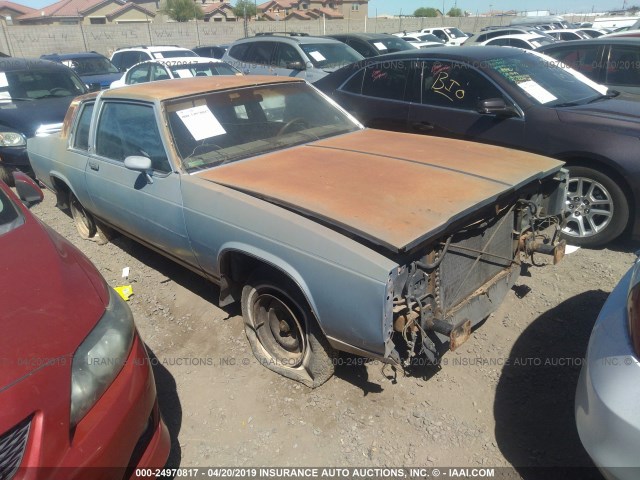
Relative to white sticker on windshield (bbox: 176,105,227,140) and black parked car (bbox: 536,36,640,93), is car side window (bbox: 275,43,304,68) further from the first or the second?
white sticker on windshield (bbox: 176,105,227,140)

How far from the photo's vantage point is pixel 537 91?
184 inches

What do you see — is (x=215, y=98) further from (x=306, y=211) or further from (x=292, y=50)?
(x=292, y=50)

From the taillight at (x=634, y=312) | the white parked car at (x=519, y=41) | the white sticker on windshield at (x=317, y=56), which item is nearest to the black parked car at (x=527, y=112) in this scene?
the taillight at (x=634, y=312)

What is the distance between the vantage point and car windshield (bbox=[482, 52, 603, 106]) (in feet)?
15.3

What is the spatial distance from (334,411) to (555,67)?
4.58 meters

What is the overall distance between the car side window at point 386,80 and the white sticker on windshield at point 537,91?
1.29 meters

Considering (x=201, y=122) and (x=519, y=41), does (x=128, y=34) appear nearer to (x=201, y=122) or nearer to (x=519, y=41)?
(x=519, y=41)

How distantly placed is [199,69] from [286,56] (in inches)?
71.0

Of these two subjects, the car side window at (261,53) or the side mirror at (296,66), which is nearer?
the side mirror at (296,66)

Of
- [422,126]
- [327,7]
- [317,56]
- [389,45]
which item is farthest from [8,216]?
[327,7]

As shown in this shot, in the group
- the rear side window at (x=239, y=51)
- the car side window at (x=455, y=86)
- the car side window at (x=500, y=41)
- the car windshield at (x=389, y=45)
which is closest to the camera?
the car side window at (x=455, y=86)

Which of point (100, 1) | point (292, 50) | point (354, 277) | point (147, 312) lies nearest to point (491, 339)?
point (354, 277)

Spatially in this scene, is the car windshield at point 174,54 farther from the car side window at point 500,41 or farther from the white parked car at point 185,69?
the car side window at point 500,41

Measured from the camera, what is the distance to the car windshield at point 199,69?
920cm
